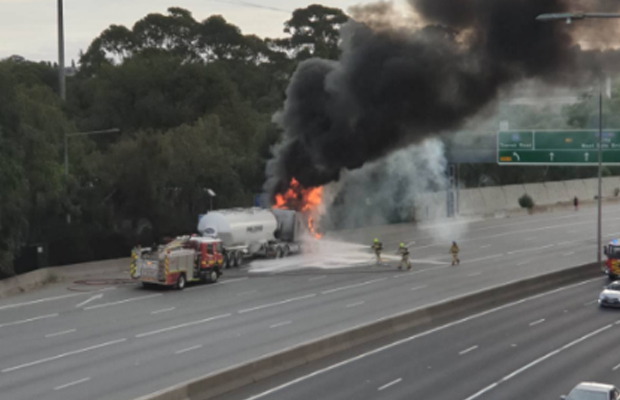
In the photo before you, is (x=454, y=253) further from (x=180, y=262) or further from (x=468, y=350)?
(x=468, y=350)

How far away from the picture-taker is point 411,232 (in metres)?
72.1

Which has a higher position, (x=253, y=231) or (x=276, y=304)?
(x=253, y=231)

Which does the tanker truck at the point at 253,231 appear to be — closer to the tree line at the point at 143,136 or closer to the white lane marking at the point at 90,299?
the tree line at the point at 143,136

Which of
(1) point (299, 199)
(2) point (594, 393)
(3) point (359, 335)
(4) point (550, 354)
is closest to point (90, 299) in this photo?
(3) point (359, 335)

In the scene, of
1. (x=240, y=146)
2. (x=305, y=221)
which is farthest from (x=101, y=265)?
(x=240, y=146)

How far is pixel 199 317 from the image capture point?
1347 inches

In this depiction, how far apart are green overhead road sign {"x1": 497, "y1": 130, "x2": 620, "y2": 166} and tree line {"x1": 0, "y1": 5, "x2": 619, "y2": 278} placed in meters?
16.6

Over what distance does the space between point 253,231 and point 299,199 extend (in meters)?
3.93

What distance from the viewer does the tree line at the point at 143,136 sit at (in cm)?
4694

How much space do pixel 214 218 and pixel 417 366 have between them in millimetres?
24614

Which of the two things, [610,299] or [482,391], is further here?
[610,299]

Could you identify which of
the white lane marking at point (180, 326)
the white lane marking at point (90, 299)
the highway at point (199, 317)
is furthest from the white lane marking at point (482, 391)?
the white lane marking at point (90, 299)

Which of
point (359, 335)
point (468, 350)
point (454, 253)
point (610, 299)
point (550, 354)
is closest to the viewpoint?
point (550, 354)

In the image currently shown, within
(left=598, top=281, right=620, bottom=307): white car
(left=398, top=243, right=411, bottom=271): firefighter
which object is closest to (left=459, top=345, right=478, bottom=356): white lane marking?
(left=598, top=281, right=620, bottom=307): white car
